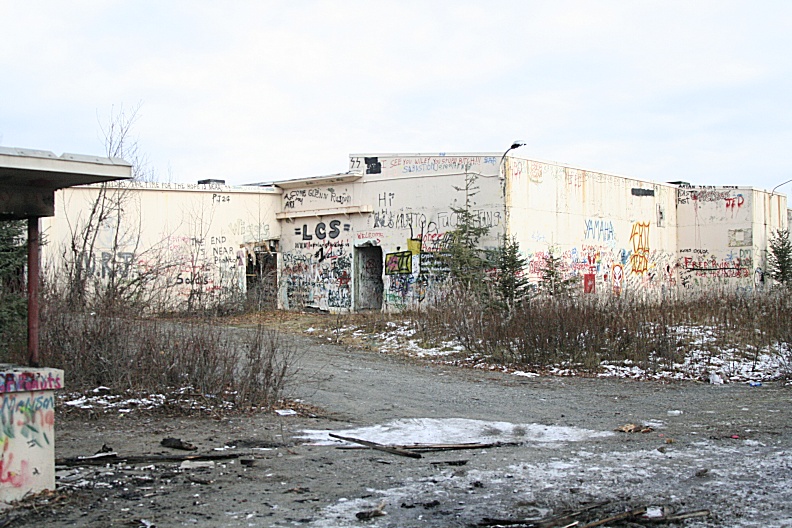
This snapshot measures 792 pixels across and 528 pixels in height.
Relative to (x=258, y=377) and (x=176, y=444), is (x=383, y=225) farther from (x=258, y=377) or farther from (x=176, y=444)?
(x=176, y=444)

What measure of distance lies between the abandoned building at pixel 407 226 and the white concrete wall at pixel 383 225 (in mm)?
44

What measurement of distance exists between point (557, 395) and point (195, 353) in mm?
5550

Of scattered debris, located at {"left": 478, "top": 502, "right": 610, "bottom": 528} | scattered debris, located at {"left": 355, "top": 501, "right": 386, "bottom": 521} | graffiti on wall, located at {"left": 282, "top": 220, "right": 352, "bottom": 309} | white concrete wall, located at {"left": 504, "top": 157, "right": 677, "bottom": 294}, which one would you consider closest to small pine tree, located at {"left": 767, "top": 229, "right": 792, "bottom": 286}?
white concrete wall, located at {"left": 504, "top": 157, "right": 677, "bottom": 294}

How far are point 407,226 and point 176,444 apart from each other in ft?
59.8

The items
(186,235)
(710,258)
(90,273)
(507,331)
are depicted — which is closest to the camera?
(90,273)

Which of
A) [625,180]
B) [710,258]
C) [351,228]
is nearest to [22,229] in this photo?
[351,228]

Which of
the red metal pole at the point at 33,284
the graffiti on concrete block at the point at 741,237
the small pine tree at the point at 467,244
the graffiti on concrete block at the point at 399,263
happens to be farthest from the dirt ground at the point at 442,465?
the graffiti on concrete block at the point at 741,237

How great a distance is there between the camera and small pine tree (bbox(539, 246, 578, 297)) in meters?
20.6

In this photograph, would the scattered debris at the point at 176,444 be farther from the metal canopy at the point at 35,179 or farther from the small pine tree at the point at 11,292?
the small pine tree at the point at 11,292

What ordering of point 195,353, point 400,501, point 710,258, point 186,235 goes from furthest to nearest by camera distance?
point 710,258
point 186,235
point 195,353
point 400,501

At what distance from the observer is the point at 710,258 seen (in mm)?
31938

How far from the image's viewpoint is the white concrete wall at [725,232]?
1217 inches

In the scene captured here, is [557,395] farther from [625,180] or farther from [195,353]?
[625,180]

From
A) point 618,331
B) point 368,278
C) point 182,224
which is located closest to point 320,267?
point 368,278
